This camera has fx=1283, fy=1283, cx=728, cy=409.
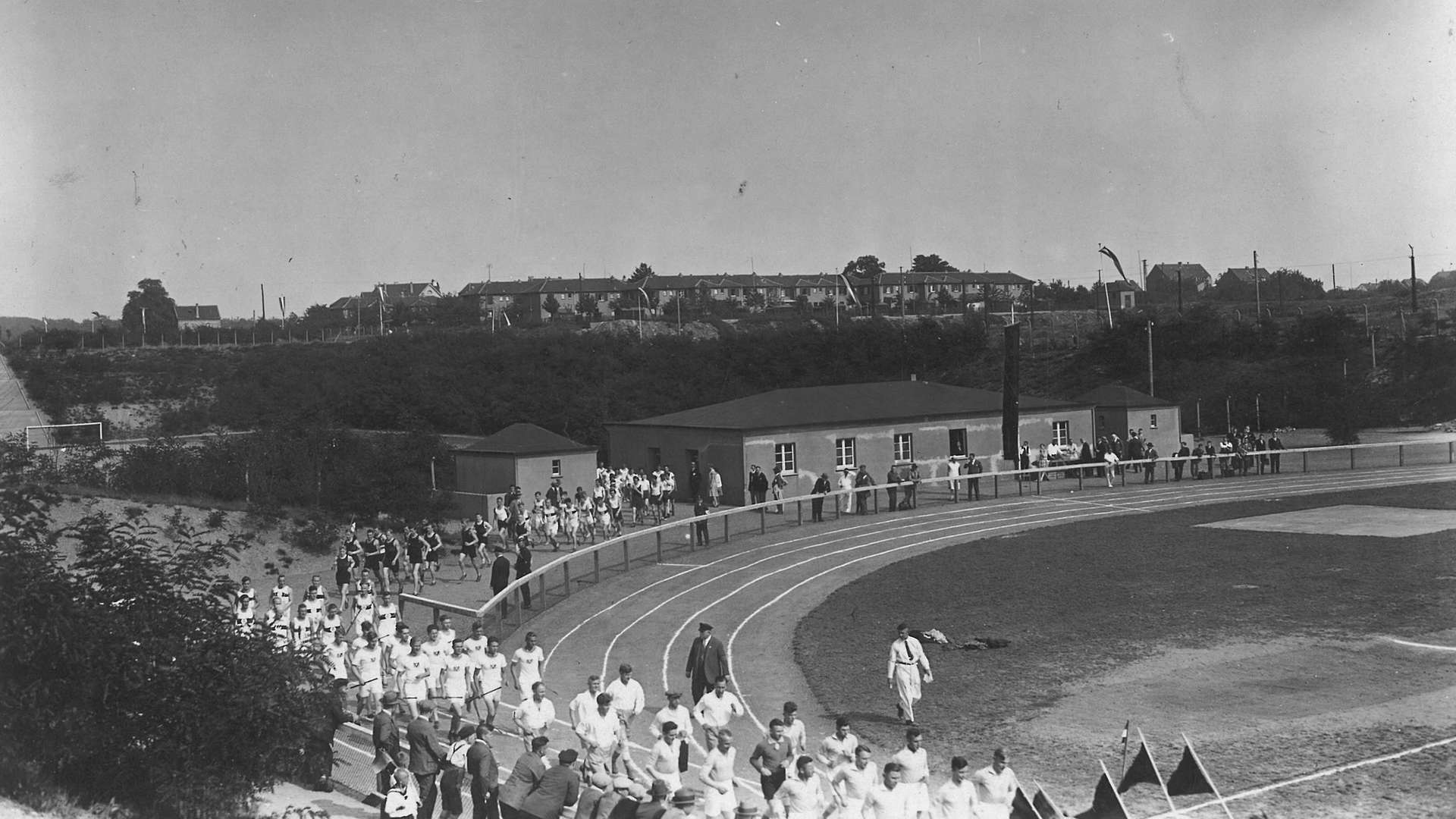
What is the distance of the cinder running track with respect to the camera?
1848cm

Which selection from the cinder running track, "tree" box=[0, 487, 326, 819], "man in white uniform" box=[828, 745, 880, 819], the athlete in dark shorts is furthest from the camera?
the athlete in dark shorts

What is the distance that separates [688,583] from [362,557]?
23.1ft

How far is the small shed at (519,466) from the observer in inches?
1446

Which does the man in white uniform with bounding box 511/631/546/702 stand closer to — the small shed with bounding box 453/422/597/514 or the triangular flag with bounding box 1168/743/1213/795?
the triangular flag with bounding box 1168/743/1213/795

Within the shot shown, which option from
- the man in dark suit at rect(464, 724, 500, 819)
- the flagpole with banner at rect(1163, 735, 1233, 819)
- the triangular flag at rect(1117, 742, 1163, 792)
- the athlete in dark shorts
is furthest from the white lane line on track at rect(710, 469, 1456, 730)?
the flagpole with banner at rect(1163, 735, 1233, 819)

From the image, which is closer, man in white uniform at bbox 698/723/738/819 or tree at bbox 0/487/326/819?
man in white uniform at bbox 698/723/738/819

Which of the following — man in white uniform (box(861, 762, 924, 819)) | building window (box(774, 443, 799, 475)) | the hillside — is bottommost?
man in white uniform (box(861, 762, 924, 819))

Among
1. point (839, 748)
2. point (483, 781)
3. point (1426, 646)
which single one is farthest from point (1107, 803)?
point (1426, 646)

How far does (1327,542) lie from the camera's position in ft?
97.0

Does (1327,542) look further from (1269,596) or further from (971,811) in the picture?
(971,811)

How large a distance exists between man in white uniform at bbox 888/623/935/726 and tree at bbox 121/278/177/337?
309ft

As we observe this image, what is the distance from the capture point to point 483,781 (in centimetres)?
1219

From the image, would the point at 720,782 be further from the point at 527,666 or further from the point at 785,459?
the point at 785,459

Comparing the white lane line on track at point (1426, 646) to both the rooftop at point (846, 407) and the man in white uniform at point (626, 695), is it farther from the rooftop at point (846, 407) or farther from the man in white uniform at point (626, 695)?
the rooftop at point (846, 407)
